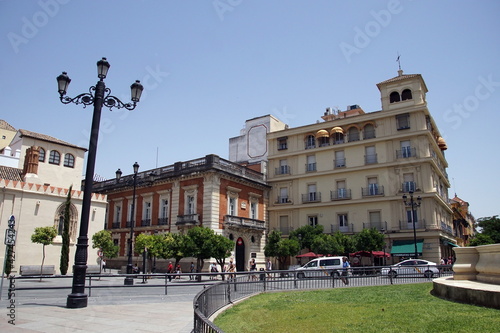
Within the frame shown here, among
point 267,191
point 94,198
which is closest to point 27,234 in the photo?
point 94,198

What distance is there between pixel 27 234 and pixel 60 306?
1993 cm

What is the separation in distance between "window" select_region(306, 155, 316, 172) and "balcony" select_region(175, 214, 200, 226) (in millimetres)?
13390

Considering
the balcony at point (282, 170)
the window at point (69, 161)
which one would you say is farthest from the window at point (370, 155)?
the window at point (69, 161)

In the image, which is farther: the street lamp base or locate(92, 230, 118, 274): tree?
locate(92, 230, 118, 274): tree

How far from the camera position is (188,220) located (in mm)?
33750

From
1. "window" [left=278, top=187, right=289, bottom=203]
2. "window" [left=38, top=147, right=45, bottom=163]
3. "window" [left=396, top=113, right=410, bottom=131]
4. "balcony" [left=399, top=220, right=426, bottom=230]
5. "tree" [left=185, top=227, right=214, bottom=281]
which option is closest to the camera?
"tree" [left=185, top=227, right=214, bottom=281]

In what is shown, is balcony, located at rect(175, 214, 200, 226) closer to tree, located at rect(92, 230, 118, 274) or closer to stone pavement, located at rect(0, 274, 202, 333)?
tree, located at rect(92, 230, 118, 274)

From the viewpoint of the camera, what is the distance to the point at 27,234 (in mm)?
27641

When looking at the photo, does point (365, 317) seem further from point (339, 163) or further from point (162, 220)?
point (339, 163)

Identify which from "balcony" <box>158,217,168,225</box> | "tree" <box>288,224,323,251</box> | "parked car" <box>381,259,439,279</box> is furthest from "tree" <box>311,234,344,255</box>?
"balcony" <box>158,217,168,225</box>

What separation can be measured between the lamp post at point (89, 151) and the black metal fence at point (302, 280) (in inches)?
150

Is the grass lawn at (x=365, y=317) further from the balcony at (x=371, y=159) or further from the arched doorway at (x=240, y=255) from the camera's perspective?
the balcony at (x=371, y=159)

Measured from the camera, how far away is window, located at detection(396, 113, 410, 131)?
36.0 metres

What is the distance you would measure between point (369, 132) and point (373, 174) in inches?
168
